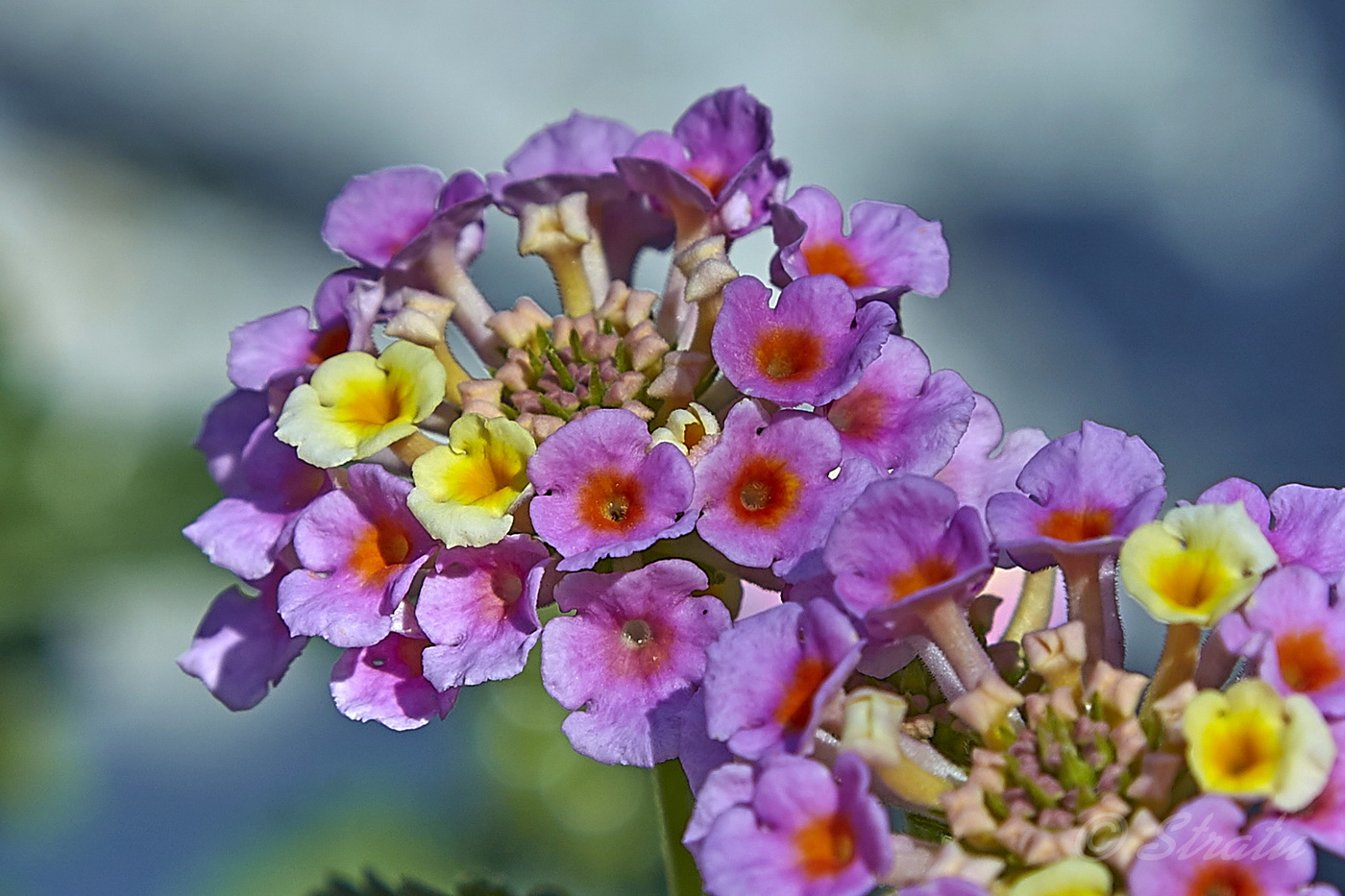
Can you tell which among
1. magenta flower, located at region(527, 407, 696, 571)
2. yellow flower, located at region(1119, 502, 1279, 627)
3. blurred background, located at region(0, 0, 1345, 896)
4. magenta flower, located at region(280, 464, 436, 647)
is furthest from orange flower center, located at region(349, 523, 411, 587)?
blurred background, located at region(0, 0, 1345, 896)

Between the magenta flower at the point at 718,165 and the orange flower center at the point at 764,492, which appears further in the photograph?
the magenta flower at the point at 718,165

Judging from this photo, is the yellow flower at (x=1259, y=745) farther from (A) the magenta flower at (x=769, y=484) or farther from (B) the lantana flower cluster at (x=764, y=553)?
(A) the magenta flower at (x=769, y=484)

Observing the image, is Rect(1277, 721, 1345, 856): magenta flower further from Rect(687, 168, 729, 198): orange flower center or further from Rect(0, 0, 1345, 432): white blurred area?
Rect(0, 0, 1345, 432): white blurred area

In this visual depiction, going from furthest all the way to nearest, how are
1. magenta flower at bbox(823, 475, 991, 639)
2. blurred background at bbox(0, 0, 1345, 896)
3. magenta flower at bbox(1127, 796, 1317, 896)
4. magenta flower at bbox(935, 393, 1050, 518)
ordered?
1. blurred background at bbox(0, 0, 1345, 896)
2. magenta flower at bbox(935, 393, 1050, 518)
3. magenta flower at bbox(823, 475, 991, 639)
4. magenta flower at bbox(1127, 796, 1317, 896)

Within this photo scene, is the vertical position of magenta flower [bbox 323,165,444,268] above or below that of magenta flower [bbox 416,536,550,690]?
above

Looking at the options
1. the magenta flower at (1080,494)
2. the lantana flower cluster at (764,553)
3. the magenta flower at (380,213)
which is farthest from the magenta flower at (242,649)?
the magenta flower at (1080,494)

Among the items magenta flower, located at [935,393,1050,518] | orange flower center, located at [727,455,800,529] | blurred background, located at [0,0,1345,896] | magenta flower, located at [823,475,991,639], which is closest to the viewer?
magenta flower, located at [823,475,991,639]

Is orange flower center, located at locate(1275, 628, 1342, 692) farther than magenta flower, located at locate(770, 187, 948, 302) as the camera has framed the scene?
No

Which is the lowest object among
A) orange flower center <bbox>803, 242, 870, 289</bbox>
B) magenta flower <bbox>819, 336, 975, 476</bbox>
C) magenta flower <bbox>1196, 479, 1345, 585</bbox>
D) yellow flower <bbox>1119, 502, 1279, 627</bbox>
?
yellow flower <bbox>1119, 502, 1279, 627</bbox>

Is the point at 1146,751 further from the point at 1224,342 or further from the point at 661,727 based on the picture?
the point at 1224,342
